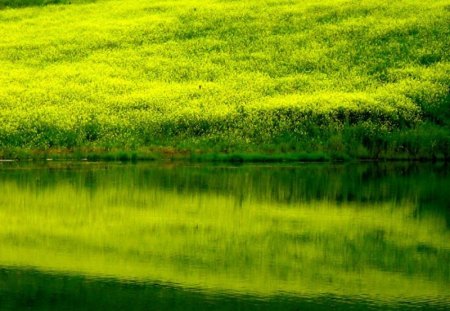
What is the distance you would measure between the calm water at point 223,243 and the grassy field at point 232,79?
653cm

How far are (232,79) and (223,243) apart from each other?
21288 millimetres

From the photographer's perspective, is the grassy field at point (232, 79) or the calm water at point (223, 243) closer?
the calm water at point (223, 243)

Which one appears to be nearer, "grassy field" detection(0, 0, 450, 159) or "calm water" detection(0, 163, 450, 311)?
"calm water" detection(0, 163, 450, 311)

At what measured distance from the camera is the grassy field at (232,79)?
27.5 meters

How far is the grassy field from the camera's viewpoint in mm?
27469

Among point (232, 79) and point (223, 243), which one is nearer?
point (223, 243)

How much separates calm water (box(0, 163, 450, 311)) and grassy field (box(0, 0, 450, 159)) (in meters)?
6.53

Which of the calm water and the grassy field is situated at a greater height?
the grassy field

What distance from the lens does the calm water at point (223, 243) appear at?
A: 9.20 meters

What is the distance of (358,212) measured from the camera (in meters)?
15.4

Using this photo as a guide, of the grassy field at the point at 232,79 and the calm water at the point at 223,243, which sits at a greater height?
the grassy field at the point at 232,79

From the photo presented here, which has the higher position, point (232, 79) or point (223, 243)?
point (232, 79)

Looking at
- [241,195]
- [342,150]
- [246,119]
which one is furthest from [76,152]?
[241,195]

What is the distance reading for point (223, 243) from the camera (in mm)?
12141
